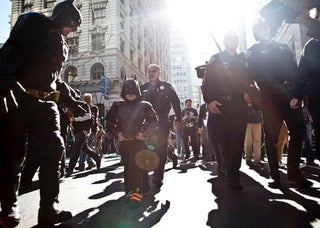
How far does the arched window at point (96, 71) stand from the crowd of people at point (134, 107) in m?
23.4

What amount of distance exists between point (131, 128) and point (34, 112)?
1.15m

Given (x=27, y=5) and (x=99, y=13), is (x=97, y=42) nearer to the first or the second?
(x=99, y=13)

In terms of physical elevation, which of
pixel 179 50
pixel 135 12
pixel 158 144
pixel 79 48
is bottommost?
pixel 158 144

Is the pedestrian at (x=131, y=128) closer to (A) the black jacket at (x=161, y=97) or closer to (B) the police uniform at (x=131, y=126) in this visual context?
(B) the police uniform at (x=131, y=126)

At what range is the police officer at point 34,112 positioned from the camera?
6.68 ft

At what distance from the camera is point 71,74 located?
27.4 meters

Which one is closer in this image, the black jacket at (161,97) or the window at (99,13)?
the black jacket at (161,97)

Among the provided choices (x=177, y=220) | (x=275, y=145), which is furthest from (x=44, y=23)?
(x=275, y=145)

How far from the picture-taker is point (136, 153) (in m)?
3.08

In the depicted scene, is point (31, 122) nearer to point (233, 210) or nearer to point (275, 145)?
point (233, 210)

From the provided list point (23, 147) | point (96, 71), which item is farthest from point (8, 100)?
point (96, 71)

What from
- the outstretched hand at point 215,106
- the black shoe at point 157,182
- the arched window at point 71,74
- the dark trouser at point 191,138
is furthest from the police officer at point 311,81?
the arched window at point 71,74

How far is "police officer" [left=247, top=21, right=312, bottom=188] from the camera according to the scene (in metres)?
→ 3.23

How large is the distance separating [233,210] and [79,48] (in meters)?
27.7
